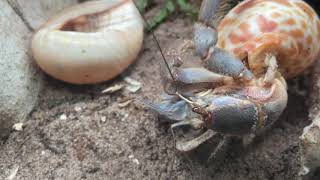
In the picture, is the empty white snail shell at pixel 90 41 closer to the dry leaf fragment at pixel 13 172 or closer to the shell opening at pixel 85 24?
the shell opening at pixel 85 24

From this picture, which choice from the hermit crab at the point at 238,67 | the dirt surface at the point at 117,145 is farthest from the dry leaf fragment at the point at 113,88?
the hermit crab at the point at 238,67

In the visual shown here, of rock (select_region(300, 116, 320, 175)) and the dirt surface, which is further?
the dirt surface

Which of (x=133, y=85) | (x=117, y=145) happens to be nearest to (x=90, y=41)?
(x=133, y=85)

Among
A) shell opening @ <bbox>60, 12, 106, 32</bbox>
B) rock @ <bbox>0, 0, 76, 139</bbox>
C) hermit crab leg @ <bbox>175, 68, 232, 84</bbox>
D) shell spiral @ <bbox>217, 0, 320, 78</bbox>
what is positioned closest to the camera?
hermit crab leg @ <bbox>175, 68, 232, 84</bbox>

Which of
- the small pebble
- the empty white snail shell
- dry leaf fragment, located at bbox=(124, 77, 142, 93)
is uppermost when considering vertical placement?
the empty white snail shell

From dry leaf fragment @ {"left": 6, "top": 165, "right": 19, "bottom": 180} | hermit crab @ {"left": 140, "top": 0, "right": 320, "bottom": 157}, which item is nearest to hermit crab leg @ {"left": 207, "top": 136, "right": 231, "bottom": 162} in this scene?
hermit crab @ {"left": 140, "top": 0, "right": 320, "bottom": 157}

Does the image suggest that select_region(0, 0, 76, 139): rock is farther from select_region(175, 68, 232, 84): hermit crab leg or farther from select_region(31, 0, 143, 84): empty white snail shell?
select_region(175, 68, 232, 84): hermit crab leg
